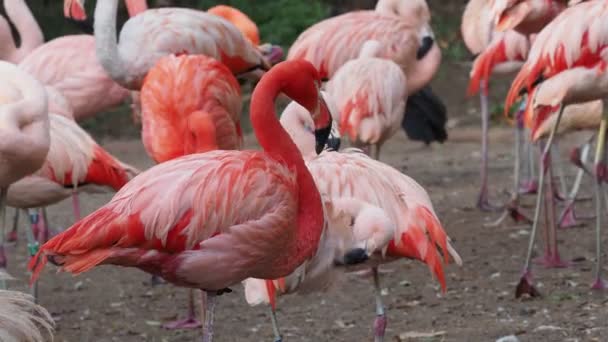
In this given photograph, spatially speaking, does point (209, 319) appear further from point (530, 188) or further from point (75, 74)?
point (530, 188)

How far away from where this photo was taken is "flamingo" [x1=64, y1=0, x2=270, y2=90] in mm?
5762

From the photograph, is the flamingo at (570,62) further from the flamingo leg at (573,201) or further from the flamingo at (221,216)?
the flamingo at (221,216)

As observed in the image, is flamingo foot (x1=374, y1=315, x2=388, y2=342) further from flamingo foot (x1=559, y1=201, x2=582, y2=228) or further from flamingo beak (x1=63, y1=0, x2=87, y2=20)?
flamingo foot (x1=559, y1=201, x2=582, y2=228)

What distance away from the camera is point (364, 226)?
3.99 metres

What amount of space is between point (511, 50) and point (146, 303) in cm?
294

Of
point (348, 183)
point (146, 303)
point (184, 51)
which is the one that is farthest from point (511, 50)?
point (348, 183)

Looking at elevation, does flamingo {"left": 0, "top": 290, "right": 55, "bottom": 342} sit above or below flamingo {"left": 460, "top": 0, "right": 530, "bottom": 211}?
above

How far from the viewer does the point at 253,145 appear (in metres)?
9.98

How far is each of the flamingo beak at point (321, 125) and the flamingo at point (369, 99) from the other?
2248 millimetres

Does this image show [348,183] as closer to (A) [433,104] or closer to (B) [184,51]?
(B) [184,51]

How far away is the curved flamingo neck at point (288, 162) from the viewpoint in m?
3.65

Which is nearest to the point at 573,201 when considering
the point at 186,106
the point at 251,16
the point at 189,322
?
the point at 189,322

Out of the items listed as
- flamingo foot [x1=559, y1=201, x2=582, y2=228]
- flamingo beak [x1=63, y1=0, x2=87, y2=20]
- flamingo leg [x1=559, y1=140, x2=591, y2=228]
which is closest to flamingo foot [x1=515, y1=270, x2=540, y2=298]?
flamingo leg [x1=559, y1=140, x2=591, y2=228]

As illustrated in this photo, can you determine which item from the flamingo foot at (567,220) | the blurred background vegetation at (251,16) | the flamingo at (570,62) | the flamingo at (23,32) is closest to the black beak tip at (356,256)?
the flamingo at (570,62)
